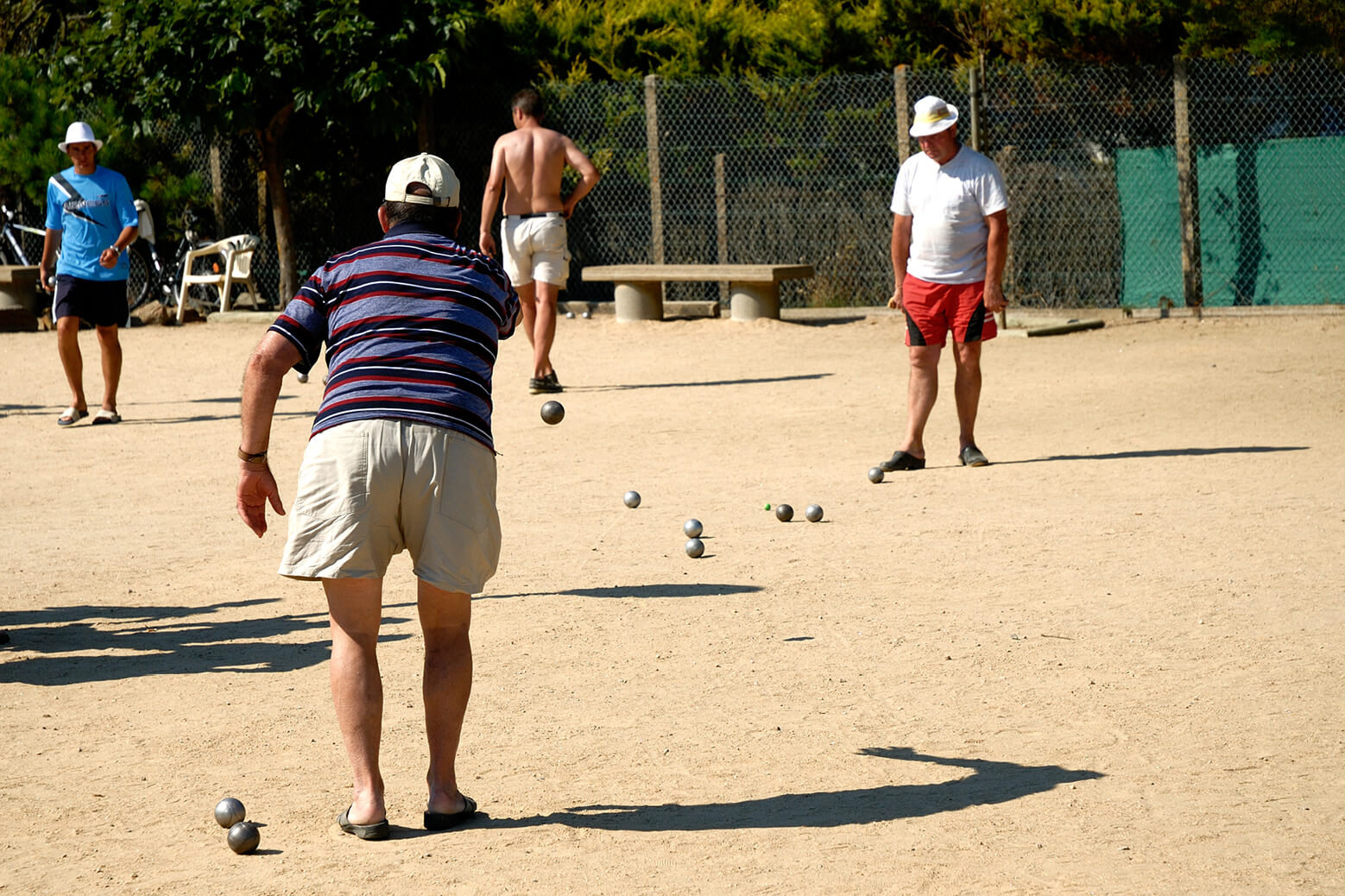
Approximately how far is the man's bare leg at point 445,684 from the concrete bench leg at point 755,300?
Answer: 40.8 feet

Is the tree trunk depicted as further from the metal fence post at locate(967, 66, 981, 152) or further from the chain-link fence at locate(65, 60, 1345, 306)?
the metal fence post at locate(967, 66, 981, 152)

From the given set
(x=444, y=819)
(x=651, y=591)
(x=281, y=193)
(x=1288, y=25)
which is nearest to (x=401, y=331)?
(x=444, y=819)

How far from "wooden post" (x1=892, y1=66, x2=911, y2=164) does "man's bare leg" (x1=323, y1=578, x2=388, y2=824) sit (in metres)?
13.0

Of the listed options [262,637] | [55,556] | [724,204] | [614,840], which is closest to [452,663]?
[614,840]

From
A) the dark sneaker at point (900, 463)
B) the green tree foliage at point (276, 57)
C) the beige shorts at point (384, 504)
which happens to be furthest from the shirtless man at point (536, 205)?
the beige shorts at point (384, 504)

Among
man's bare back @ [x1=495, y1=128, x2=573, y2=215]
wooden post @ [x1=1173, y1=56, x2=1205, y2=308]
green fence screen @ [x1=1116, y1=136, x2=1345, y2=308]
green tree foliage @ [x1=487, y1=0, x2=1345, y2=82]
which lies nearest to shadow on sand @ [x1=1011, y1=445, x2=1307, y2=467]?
man's bare back @ [x1=495, y1=128, x2=573, y2=215]

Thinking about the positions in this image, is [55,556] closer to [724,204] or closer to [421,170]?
[421,170]

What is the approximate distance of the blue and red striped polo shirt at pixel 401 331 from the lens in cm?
395

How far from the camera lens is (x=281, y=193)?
18.2m

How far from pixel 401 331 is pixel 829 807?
1.61 m

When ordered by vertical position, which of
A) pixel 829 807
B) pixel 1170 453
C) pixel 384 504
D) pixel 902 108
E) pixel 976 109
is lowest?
pixel 829 807

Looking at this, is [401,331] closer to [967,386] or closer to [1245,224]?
[967,386]

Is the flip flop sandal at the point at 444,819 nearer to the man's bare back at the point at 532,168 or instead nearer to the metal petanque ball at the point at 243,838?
the metal petanque ball at the point at 243,838

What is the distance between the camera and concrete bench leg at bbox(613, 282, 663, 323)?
1689cm
